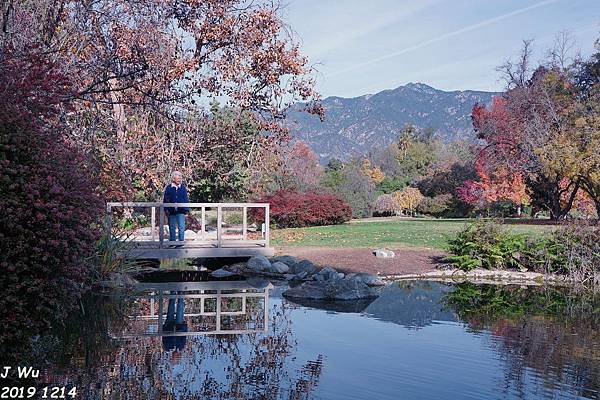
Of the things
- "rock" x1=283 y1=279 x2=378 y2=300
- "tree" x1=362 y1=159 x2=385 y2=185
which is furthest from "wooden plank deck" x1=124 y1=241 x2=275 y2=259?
"tree" x1=362 y1=159 x2=385 y2=185

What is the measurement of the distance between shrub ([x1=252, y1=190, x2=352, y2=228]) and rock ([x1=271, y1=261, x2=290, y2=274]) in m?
11.7

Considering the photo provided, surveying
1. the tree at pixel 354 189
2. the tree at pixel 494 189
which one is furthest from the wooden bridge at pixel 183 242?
the tree at pixel 494 189

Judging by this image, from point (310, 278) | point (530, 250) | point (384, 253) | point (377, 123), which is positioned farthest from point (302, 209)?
point (377, 123)

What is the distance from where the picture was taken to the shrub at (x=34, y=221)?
5.38 metres

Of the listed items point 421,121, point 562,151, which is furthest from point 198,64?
point 421,121

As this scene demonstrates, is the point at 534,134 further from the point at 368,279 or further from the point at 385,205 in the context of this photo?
the point at 368,279

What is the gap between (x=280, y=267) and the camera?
47.4ft

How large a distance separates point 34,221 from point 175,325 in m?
3.65

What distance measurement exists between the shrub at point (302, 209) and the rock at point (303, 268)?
461 inches

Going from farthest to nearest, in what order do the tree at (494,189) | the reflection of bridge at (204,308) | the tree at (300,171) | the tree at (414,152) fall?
the tree at (414,152), the tree at (494,189), the tree at (300,171), the reflection of bridge at (204,308)

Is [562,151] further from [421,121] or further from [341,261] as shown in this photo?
[421,121]

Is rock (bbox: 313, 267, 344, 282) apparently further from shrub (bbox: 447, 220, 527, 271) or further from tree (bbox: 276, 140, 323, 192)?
tree (bbox: 276, 140, 323, 192)

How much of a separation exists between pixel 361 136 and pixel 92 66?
16313cm

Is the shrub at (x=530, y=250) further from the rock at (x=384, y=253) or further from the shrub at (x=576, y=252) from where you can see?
the rock at (x=384, y=253)
